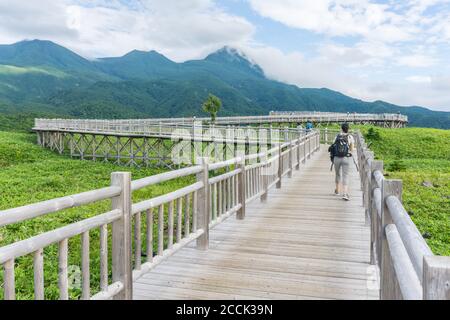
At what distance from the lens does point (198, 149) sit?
3291 cm

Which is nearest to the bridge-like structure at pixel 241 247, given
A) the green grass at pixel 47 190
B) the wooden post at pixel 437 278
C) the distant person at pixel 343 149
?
the wooden post at pixel 437 278

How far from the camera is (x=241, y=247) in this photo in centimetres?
653

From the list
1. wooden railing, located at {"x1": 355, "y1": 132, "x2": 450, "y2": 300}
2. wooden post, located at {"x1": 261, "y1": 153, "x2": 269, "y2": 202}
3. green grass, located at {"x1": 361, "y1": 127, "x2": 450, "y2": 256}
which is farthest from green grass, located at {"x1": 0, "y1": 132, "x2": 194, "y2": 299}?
green grass, located at {"x1": 361, "y1": 127, "x2": 450, "y2": 256}

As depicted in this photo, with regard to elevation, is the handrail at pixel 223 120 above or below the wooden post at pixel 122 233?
above

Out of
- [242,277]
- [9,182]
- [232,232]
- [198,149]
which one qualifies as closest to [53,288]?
[232,232]

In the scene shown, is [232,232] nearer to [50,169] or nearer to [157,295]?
[157,295]

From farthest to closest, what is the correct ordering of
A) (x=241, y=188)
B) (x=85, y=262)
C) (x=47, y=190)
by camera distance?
(x=47, y=190)
(x=241, y=188)
(x=85, y=262)

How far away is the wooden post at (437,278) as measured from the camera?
1.63 meters

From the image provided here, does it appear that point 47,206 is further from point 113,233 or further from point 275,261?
point 275,261

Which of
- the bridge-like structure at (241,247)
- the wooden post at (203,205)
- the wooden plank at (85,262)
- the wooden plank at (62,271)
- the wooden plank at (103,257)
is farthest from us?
the wooden post at (203,205)

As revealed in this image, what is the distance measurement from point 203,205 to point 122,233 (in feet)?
7.42

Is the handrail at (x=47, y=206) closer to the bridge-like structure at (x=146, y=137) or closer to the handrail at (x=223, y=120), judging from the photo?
the bridge-like structure at (x=146, y=137)

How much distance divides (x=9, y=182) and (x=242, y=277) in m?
19.8

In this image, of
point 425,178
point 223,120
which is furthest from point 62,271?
point 223,120
